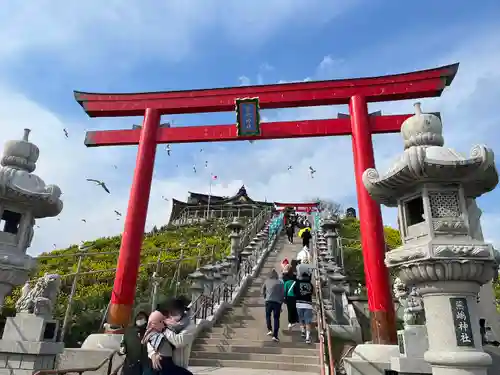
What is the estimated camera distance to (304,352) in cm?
695

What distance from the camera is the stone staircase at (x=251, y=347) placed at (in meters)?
6.77

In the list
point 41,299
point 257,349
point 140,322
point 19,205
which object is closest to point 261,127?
point 257,349

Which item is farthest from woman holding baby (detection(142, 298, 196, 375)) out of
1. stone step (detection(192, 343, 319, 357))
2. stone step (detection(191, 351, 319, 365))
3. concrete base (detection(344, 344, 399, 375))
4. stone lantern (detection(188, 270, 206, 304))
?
stone lantern (detection(188, 270, 206, 304))

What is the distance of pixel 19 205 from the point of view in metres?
5.54

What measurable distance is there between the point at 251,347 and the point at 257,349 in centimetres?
14

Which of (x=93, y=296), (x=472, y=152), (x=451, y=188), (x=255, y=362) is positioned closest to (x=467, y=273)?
(x=451, y=188)

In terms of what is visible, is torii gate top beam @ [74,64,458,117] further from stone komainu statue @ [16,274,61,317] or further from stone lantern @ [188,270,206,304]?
stone komainu statue @ [16,274,61,317]

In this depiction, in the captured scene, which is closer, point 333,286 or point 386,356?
point 386,356

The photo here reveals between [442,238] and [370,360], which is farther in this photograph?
[370,360]

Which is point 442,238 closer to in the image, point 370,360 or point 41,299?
point 370,360

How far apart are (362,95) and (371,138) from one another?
1.27 m

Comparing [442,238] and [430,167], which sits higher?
[430,167]

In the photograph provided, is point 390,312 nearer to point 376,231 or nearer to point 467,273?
point 376,231

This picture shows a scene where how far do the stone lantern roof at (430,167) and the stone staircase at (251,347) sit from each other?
3.70m
